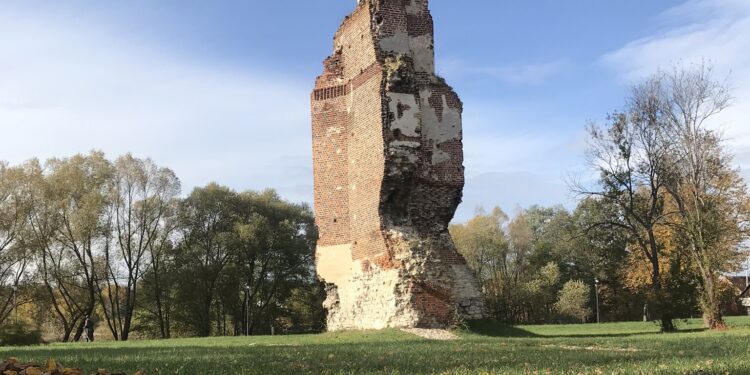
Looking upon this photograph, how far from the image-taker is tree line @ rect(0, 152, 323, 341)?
34781 mm

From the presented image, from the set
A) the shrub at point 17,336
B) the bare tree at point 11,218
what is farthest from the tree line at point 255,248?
the shrub at point 17,336

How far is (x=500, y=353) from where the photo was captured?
32.2 ft

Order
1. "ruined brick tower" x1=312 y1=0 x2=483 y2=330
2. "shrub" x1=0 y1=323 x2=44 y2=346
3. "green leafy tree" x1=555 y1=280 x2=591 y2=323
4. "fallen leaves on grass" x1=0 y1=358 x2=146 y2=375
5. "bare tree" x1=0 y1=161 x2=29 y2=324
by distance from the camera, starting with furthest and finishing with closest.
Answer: "green leafy tree" x1=555 y1=280 x2=591 y2=323, "bare tree" x1=0 y1=161 x2=29 y2=324, "shrub" x1=0 y1=323 x2=44 y2=346, "ruined brick tower" x1=312 y1=0 x2=483 y2=330, "fallen leaves on grass" x1=0 y1=358 x2=146 y2=375

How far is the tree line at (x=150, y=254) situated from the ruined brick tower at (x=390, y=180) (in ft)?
63.6

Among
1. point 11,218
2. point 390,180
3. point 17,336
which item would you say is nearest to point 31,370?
point 390,180

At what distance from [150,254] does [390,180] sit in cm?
2538

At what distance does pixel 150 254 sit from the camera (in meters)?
39.6

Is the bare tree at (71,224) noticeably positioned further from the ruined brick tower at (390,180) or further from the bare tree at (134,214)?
the ruined brick tower at (390,180)

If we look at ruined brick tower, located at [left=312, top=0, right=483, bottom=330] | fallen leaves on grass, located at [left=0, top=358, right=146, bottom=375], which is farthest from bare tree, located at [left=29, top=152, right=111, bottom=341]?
fallen leaves on grass, located at [left=0, top=358, right=146, bottom=375]

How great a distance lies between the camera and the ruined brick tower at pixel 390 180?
18.4 metres

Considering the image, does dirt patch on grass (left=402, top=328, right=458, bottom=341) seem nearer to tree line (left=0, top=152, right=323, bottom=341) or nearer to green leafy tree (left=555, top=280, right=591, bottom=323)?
tree line (left=0, top=152, right=323, bottom=341)

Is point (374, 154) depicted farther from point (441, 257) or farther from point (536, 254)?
point (536, 254)

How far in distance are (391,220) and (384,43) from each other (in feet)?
17.5

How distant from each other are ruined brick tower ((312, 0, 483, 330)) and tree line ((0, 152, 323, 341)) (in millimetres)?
19384
